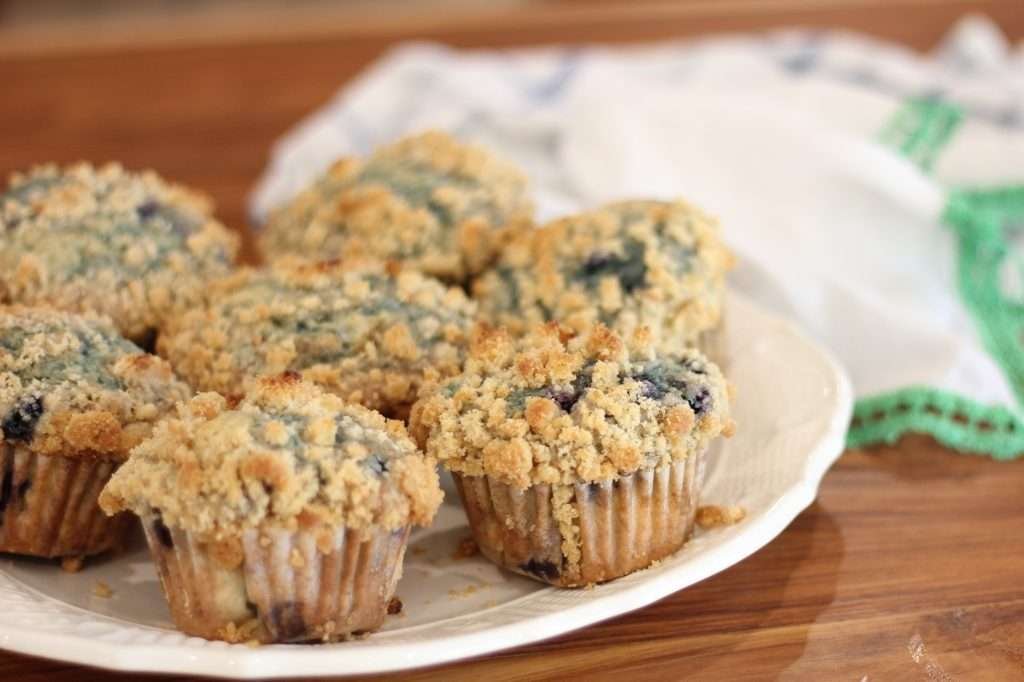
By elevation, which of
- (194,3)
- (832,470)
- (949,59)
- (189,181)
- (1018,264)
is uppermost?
(194,3)

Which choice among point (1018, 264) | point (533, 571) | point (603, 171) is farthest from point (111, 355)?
point (1018, 264)

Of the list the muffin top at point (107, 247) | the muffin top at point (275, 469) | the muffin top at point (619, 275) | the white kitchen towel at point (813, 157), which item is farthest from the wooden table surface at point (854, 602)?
the muffin top at point (107, 247)

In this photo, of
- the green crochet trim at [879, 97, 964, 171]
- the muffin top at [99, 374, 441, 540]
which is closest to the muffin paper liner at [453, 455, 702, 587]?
the muffin top at [99, 374, 441, 540]

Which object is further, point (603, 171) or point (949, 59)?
point (949, 59)

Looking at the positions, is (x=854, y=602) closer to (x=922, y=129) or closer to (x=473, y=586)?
(x=473, y=586)

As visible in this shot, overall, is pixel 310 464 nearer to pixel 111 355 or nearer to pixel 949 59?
pixel 111 355
